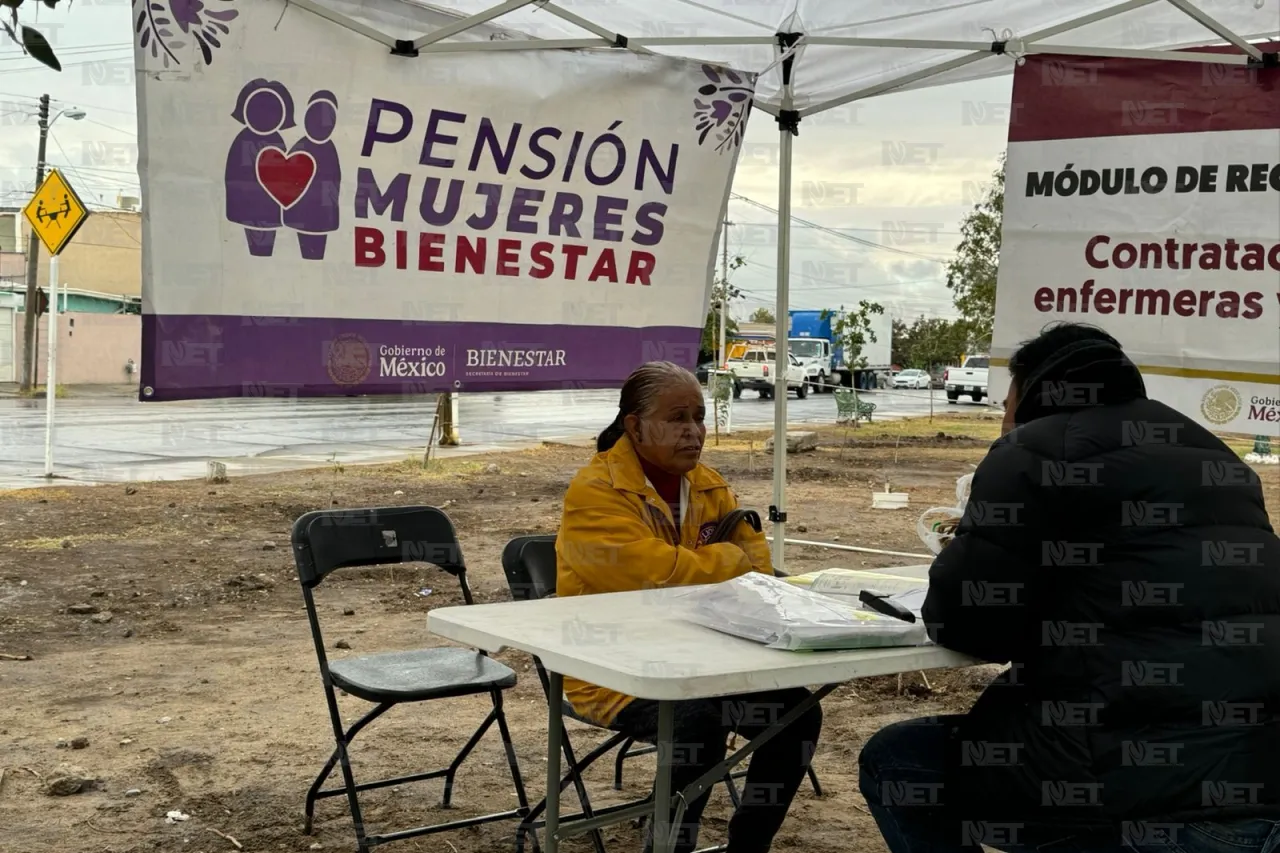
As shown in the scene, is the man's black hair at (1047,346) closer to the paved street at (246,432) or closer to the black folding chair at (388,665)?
the black folding chair at (388,665)

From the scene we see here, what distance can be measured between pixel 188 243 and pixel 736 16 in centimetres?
244

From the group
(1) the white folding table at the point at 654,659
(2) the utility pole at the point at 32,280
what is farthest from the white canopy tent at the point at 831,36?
(2) the utility pole at the point at 32,280

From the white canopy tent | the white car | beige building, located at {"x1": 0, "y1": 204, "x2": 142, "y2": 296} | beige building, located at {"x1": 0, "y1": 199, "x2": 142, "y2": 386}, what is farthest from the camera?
the white car

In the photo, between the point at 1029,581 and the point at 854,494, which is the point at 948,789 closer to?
the point at 1029,581

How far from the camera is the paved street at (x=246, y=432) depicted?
1432 cm

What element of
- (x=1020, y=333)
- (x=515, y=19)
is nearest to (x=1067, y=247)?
(x=1020, y=333)

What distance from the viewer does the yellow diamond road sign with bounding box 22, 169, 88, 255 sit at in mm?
10484

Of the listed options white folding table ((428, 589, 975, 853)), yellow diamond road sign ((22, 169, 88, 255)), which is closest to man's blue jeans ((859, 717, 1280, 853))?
white folding table ((428, 589, 975, 853))

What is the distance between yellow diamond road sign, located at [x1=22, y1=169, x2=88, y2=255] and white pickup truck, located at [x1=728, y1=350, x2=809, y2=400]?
3244 centimetres

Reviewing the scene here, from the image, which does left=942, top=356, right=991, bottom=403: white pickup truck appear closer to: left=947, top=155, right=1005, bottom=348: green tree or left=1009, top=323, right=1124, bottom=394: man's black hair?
left=947, top=155, right=1005, bottom=348: green tree

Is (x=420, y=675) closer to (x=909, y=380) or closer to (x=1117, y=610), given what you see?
(x=1117, y=610)

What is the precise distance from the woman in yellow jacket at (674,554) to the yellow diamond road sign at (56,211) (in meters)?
8.59

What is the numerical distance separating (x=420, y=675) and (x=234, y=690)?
6.91 feet

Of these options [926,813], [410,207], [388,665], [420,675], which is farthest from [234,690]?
[926,813]
